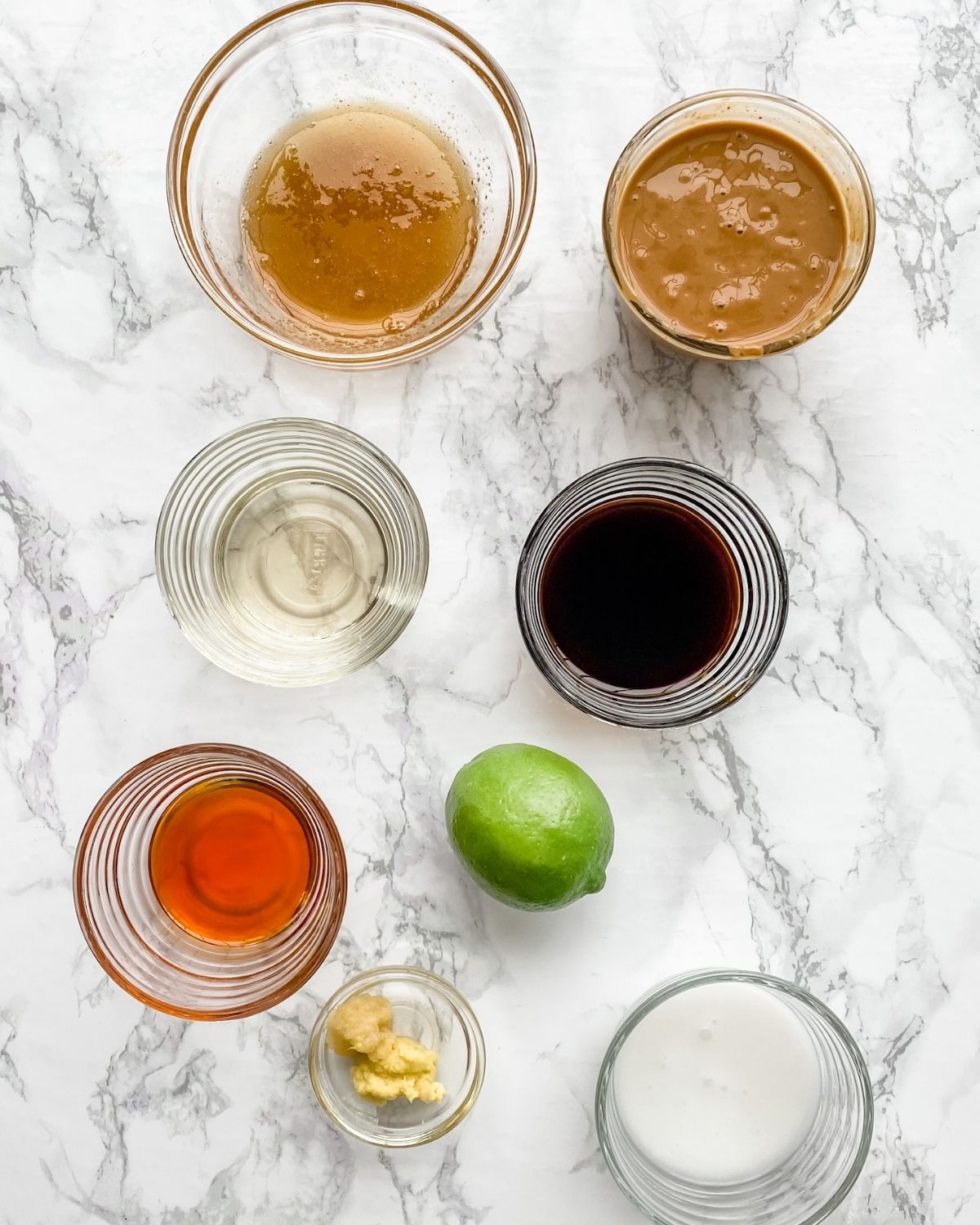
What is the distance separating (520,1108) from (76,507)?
92 cm

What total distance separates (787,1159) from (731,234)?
1082mm

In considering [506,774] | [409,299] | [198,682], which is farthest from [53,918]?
[409,299]

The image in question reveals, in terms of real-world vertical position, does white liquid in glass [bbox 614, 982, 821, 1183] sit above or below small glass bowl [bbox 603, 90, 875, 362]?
below

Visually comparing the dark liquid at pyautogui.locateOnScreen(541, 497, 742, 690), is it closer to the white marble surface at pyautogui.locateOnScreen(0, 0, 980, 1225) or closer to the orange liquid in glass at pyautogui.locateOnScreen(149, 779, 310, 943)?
the white marble surface at pyautogui.locateOnScreen(0, 0, 980, 1225)

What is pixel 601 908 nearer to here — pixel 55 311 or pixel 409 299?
pixel 409 299

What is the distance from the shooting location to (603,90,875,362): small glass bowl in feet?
3.84

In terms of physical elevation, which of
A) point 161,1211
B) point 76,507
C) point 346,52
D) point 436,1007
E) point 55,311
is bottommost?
point 161,1211

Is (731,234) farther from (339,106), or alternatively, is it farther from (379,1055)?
(379,1055)

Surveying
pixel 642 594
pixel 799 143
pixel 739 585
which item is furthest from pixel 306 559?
pixel 799 143

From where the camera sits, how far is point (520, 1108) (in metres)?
1.31

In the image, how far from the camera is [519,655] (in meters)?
1.31

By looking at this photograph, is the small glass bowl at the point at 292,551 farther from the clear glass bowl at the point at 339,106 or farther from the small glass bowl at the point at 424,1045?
the small glass bowl at the point at 424,1045

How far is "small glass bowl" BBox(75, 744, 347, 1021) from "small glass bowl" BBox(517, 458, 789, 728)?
0.32m

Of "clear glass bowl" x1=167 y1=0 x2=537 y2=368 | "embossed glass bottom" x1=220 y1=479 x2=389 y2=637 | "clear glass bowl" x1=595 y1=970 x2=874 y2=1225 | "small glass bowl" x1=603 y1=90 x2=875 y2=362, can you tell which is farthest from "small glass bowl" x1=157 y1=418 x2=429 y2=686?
"clear glass bowl" x1=595 y1=970 x2=874 y2=1225
